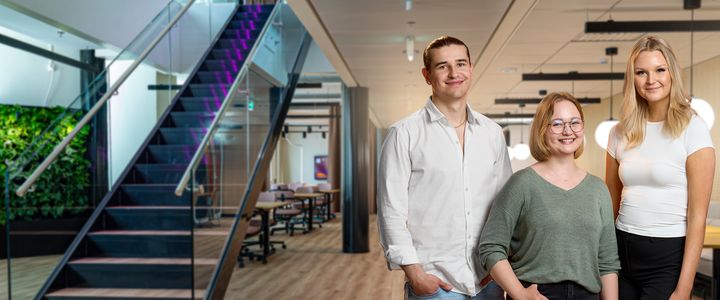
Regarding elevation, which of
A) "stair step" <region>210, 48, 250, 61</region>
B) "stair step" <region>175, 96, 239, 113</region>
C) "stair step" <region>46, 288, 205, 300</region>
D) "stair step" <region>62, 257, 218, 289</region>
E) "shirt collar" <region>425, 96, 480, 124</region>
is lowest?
"stair step" <region>46, 288, 205, 300</region>

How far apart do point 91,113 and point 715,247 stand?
4.64m

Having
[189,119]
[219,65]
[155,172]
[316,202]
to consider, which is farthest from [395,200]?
[316,202]

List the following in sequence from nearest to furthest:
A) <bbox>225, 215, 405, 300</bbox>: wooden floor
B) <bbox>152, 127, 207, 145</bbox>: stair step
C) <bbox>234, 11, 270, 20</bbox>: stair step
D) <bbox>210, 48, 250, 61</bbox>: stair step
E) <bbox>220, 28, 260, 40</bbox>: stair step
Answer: <bbox>225, 215, 405, 300</bbox>: wooden floor, <bbox>152, 127, 207, 145</bbox>: stair step, <bbox>210, 48, 250, 61</bbox>: stair step, <bbox>220, 28, 260, 40</bbox>: stair step, <bbox>234, 11, 270, 20</bbox>: stair step

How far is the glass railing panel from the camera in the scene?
476 centimetres

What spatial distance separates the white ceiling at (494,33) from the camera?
16.3 ft

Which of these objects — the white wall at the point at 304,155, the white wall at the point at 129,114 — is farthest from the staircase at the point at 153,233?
the white wall at the point at 304,155

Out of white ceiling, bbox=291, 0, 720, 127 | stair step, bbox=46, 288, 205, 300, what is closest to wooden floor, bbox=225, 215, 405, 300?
stair step, bbox=46, 288, 205, 300

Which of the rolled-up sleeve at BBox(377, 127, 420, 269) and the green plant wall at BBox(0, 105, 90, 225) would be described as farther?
the green plant wall at BBox(0, 105, 90, 225)

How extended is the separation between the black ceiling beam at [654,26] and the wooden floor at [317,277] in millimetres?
3064

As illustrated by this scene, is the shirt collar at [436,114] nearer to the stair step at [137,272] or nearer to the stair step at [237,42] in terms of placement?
the stair step at [137,272]

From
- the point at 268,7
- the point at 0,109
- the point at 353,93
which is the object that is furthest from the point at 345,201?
the point at 0,109

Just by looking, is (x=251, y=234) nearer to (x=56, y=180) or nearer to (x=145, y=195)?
(x=145, y=195)

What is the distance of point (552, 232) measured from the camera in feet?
5.80

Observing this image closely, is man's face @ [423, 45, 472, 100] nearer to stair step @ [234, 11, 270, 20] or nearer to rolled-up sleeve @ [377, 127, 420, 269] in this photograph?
rolled-up sleeve @ [377, 127, 420, 269]
